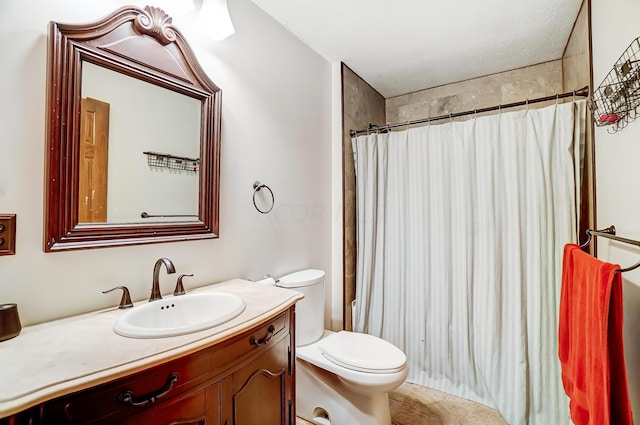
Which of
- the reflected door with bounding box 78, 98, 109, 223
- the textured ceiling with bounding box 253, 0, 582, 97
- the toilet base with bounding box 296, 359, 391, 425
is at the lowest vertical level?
the toilet base with bounding box 296, 359, 391, 425

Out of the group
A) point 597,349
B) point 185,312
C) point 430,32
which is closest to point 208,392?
point 185,312

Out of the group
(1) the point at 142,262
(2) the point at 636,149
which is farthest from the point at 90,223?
(2) the point at 636,149

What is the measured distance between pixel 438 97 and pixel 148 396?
288 cm

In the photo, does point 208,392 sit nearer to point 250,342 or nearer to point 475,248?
point 250,342

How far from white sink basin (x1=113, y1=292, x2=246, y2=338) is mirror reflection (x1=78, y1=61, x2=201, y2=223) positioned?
1.16 ft

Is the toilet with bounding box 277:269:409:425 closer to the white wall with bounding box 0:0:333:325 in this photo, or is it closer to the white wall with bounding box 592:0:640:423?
the white wall with bounding box 0:0:333:325

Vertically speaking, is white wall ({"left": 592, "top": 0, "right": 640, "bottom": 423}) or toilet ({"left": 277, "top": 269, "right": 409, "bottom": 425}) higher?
white wall ({"left": 592, "top": 0, "right": 640, "bottom": 423})

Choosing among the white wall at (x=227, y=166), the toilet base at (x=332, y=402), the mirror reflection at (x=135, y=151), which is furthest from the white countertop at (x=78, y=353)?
the toilet base at (x=332, y=402)

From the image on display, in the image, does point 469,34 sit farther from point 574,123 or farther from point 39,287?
point 39,287

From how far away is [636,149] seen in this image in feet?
3.23

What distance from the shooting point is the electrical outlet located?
0.87m

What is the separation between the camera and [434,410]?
6.07 feet

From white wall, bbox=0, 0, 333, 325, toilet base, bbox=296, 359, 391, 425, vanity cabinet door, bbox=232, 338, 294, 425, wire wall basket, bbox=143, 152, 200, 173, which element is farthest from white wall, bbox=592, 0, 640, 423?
wire wall basket, bbox=143, 152, 200, 173

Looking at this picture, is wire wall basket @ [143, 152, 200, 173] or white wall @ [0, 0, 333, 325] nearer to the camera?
white wall @ [0, 0, 333, 325]
